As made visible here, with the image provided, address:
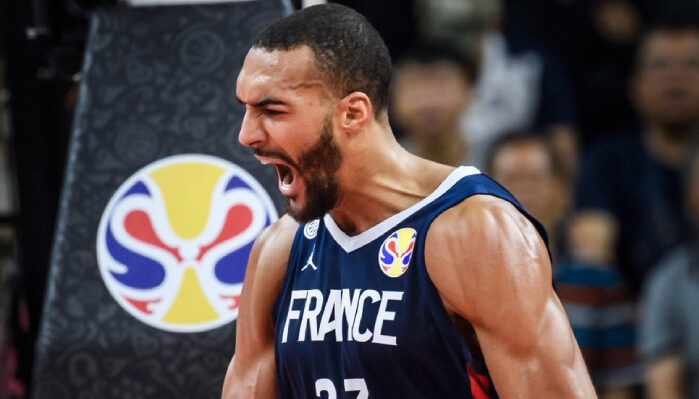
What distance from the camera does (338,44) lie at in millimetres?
2283

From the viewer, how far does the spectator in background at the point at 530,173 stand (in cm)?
451

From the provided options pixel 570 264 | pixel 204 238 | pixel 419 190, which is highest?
pixel 419 190

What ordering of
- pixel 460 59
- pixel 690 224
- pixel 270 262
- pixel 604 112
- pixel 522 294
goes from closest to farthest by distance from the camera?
pixel 522 294, pixel 270 262, pixel 690 224, pixel 460 59, pixel 604 112

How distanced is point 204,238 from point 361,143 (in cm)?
67

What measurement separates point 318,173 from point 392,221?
6.9 inches

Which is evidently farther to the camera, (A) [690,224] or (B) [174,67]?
(A) [690,224]

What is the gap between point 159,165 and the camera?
9.55 ft

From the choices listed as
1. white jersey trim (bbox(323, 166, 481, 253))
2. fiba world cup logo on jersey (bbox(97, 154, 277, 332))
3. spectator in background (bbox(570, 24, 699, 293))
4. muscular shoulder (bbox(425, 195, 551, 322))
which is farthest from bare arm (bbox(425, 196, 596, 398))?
spectator in background (bbox(570, 24, 699, 293))

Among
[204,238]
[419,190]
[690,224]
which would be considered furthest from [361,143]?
[690,224]

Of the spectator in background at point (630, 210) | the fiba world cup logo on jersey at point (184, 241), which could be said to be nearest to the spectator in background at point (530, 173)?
the spectator in background at point (630, 210)

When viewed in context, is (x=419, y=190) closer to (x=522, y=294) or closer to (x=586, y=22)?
(x=522, y=294)

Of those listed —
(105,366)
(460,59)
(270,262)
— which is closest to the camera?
(270,262)

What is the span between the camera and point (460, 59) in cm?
536

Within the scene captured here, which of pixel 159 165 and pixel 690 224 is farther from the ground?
pixel 159 165
